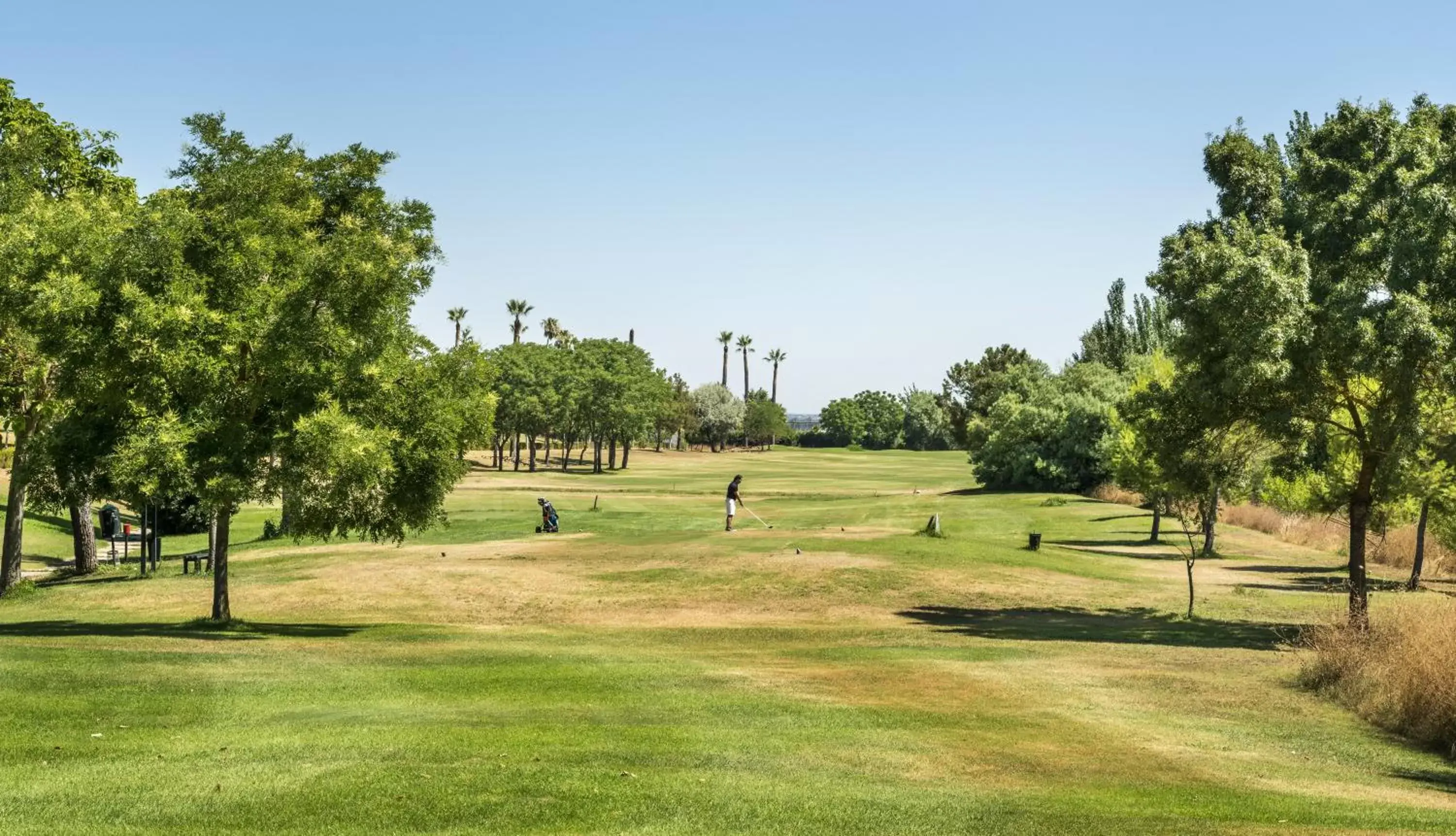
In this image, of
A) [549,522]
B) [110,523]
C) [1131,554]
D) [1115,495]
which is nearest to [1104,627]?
[1131,554]

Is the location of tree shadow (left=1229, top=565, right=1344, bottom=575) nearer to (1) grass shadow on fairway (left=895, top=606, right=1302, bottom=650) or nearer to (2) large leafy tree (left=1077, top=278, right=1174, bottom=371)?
(1) grass shadow on fairway (left=895, top=606, right=1302, bottom=650)

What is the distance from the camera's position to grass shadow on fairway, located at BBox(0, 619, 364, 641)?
28250mm

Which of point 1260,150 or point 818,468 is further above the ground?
point 1260,150

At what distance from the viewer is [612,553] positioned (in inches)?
1857

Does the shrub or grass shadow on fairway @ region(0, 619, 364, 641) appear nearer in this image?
grass shadow on fairway @ region(0, 619, 364, 641)

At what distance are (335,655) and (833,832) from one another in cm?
1550

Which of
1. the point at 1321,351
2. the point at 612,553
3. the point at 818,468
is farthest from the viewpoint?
the point at 818,468

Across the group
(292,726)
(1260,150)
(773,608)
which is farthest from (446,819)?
(1260,150)

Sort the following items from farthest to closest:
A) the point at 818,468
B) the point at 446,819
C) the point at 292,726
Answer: the point at 818,468 → the point at 292,726 → the point at 446,819

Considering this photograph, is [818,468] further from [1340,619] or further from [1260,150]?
[1340,619]

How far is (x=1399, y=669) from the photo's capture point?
2259 cm

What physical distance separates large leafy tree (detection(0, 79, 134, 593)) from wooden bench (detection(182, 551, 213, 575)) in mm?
6819

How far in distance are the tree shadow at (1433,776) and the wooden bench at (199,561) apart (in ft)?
122

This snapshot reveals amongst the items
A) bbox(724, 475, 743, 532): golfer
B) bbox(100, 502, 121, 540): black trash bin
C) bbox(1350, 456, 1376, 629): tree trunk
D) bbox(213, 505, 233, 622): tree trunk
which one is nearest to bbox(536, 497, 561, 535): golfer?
bbox(724, 475, 743, 532): golfer
